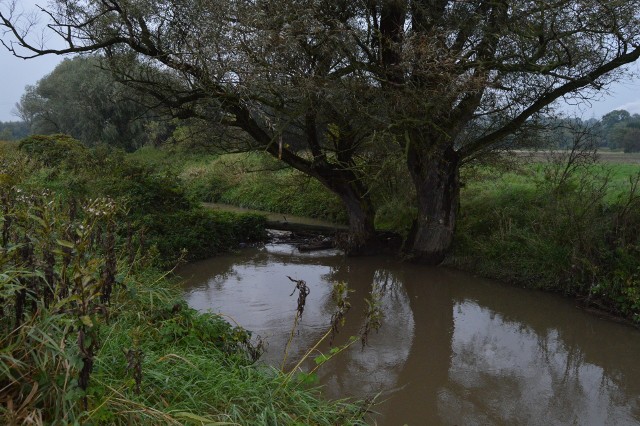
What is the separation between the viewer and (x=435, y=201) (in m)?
11.3

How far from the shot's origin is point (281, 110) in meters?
9.91

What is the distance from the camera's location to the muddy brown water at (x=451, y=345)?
5.57 metres

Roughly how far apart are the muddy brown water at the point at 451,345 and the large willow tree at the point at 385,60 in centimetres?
247

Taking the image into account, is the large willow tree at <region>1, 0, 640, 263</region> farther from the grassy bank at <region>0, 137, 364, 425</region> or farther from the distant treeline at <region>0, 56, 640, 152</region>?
the grassy bank at <region>0, 137, 364, 425</region>

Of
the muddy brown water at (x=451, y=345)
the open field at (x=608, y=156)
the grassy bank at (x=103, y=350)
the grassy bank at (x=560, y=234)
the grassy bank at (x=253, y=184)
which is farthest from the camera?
the grassy bank at (x=253, y=184)

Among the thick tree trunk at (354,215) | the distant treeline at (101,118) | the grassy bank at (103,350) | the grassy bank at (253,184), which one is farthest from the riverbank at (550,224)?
the grassy bank at (103,350)

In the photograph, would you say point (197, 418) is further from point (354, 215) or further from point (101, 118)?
point (101, 118)

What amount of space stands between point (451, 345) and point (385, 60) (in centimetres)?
537

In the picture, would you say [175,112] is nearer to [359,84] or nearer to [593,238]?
[359,84]

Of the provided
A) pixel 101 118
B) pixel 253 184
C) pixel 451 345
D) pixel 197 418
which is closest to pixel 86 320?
pixel 197 418

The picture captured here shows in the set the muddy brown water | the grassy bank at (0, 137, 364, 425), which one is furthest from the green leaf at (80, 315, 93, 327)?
the muddy brown water

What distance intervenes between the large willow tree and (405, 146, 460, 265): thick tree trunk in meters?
0.03

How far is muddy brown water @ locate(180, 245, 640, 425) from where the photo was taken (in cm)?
557

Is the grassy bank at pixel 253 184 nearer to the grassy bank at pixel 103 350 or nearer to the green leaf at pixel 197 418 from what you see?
the grassy bank at pixel 103 350
